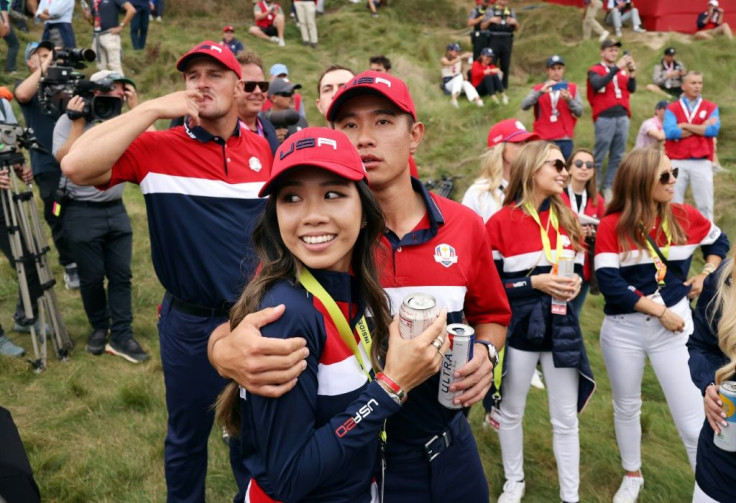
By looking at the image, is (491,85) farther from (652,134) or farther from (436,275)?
(436,275)

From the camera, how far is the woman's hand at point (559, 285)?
3.48 metres

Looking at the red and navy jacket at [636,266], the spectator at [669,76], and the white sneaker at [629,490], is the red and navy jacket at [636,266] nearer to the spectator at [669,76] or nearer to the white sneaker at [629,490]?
the white sneaker at [629,490]

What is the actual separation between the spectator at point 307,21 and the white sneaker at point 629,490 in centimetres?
1525

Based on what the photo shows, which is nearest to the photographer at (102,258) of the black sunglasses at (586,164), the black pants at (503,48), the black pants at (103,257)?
the black pants at (103,257)

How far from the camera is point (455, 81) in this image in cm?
1326

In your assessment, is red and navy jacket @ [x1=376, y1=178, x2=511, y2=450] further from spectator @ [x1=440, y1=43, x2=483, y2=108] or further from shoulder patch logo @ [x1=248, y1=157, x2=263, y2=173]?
spectator @ [x1=440, y1=43, x2=483, y2=108]

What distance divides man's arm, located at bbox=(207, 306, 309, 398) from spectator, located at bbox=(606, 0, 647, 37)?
59.6ft

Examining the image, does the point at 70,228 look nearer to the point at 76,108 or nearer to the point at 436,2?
the point at 76,108

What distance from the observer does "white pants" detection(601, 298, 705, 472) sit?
3537mm

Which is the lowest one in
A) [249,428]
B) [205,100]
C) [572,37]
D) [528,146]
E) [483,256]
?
[249,428]

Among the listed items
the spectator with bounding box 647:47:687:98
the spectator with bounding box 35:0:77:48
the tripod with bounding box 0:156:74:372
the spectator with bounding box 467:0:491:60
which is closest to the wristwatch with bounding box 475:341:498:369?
the tripod with bounding box 0:156:74:372

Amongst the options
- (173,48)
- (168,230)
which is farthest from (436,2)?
(168,230)

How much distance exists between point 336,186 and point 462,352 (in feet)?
2.38

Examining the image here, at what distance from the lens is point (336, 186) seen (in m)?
1.81
